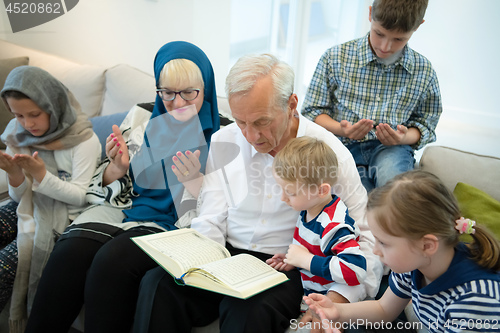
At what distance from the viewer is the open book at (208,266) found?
3.92 feet

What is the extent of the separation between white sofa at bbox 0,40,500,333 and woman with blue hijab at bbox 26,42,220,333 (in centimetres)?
34

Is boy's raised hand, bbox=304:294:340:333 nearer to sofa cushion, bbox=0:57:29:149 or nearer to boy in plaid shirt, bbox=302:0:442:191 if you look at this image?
boy in plaid shirt, bbox=302:0:442:191

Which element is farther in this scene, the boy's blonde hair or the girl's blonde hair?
the boy's blonde hair

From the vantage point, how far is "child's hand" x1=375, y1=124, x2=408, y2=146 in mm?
1771

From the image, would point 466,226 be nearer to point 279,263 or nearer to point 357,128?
point 279,263

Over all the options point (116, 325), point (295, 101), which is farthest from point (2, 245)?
point (295, 101)

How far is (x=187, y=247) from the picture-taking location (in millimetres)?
1367

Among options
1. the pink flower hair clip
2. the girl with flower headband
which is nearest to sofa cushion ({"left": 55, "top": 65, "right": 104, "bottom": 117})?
the girl with flower headband

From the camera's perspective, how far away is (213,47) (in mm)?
3023

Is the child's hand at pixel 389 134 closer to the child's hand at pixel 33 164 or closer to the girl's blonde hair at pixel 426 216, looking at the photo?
the girl's blonde hair at pixel 426 216

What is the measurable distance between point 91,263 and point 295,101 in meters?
0.94

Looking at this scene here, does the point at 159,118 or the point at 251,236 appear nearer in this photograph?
the point at 251,236

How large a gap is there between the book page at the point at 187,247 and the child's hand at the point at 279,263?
0.50 ft

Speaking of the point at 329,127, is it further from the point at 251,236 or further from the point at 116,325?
the point at 116,325
